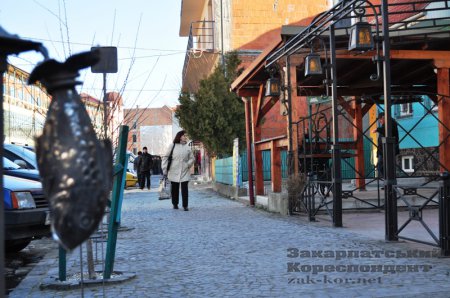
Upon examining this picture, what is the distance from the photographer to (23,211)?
7297mm

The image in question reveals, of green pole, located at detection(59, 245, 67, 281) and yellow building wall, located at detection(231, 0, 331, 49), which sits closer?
green pole, located at detection(59, 245, 67, 281)

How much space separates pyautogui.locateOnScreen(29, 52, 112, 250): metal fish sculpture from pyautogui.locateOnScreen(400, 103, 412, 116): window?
16879 millimetres

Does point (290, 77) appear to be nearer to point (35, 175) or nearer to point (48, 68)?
point (35, 175)

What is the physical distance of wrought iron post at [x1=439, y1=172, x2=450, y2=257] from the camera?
6.00 meters

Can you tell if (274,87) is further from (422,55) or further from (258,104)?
(422,55)

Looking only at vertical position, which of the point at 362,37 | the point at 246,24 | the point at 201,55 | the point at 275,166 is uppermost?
the point at 246,24

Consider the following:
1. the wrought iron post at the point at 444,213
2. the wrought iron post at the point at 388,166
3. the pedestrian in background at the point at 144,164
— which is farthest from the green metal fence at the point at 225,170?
the wrought iron post at the point at 444,213

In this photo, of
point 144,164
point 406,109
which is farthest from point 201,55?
point 406,109

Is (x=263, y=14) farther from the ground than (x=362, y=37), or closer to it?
farther from the ground

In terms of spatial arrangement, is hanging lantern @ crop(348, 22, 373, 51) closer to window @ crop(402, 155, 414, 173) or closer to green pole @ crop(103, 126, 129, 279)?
green pole @ crop(103, 126, 129, 279)

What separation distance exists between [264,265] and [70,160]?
449cm

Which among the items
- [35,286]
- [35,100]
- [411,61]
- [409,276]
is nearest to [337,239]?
[409,276]

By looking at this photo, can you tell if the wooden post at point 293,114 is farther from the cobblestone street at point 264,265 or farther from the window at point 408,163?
the window at point 408,163

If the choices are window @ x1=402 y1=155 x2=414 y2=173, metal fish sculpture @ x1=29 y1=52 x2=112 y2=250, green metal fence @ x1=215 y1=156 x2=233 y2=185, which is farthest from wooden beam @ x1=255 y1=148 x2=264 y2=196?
metal fish sculpture @ x1=29 y1=52 x2=112 y2=250
